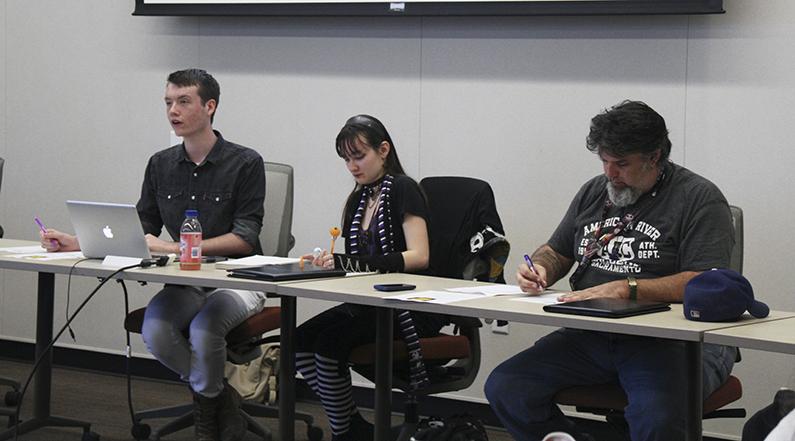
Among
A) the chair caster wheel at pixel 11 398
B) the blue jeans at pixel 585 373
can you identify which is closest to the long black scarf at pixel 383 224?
the blue jeans at pixel 585 373

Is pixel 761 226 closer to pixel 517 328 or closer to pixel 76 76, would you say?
pixel 517 328

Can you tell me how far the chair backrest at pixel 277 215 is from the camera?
13.8ft

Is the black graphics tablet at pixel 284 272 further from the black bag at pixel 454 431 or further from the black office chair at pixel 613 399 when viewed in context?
the black office chair at pixel 613 399

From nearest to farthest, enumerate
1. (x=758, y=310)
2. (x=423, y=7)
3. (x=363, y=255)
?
(x=758, y=310) → (x=363, y=255) → (x=423, y=7)

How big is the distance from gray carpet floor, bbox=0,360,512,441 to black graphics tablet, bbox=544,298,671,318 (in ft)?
5.44

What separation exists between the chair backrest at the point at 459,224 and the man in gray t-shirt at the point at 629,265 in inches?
19.8

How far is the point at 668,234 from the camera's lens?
3148 mm

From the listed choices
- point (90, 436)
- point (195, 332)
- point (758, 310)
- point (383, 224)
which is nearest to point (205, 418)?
point (195, 332)

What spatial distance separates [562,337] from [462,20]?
1.73 metres

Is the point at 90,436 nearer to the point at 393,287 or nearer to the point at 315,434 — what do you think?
the point at 315,434

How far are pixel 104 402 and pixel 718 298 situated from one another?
Result: 303 centimetres

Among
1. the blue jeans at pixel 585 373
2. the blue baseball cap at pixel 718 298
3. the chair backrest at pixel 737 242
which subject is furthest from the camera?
the chair backrest at pixel 737 242

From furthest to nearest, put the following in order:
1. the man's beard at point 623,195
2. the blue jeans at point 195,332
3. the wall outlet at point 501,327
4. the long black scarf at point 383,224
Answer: the wall outlet at point 501,327 < the blue jeans at point 195,332 < the long black scarf at point 383,224 < the man's beard at point 623,195

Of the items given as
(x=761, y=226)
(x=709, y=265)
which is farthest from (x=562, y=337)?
(x=761, y=226)
